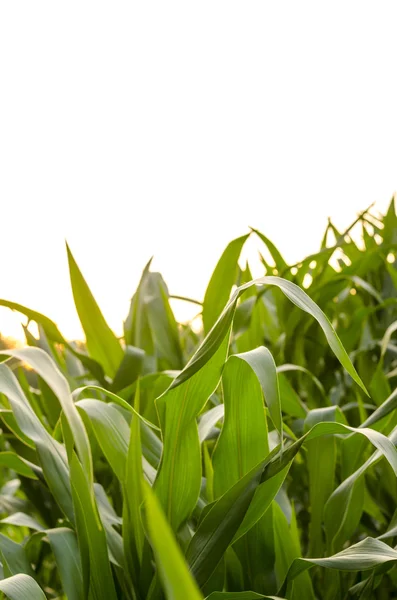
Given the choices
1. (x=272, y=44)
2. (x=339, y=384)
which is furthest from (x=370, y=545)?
(x=272, y=44)

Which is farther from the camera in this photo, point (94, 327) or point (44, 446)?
point (94, 327)

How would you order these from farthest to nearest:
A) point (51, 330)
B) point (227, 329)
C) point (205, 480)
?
1. point (51, 330)
2. point (205, 480)
3. point (227, 329)

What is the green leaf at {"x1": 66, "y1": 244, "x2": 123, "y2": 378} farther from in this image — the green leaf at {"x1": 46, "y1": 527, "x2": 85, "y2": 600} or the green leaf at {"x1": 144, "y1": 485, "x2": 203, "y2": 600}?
the green leaf at {"x1": 144, "y1": 485, "x2": 203, "y2": 600}

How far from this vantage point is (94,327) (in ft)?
1.56

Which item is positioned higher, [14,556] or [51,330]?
[51,330]

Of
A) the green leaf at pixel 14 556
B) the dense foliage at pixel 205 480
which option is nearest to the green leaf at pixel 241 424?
the dense foliage at pixel 205 480

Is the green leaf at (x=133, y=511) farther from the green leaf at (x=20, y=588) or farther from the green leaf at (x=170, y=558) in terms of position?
the green leaf at (x=170, y=558)

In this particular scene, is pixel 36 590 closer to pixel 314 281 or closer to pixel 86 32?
pixel 314 281

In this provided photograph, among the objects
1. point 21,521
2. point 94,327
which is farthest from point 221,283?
point 21,521

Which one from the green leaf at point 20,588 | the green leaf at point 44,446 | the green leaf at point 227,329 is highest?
the green leaf at point 227,329

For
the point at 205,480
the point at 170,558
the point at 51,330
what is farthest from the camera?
the point at 51,330

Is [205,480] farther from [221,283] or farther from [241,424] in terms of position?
[221,283]

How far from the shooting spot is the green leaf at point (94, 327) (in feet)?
1.48

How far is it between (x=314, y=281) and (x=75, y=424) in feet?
1.21
